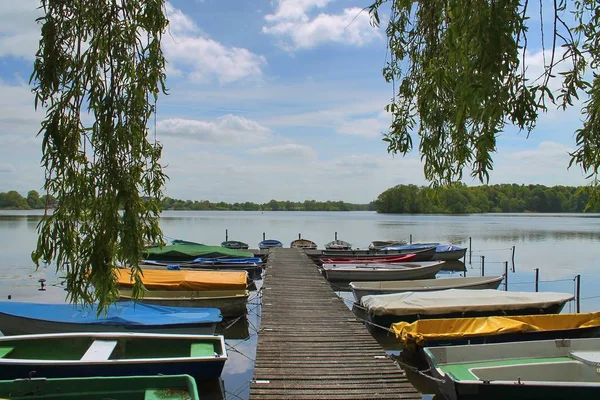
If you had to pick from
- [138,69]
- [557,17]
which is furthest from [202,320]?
[557,17]

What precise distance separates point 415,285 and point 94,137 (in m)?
14.0

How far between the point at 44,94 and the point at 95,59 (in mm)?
610

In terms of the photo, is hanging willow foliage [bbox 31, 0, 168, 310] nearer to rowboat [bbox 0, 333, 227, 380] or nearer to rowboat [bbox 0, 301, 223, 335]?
rowboat [bbox 0, 333, 227, 380]

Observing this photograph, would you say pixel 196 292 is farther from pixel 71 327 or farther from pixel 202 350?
pixel 202 350

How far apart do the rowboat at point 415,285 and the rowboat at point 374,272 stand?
4.03 meters

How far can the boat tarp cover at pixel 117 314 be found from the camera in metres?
10.8

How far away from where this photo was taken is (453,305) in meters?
12.8

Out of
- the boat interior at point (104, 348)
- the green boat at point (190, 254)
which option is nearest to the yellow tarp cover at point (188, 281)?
the boat interior at point (104, 348)

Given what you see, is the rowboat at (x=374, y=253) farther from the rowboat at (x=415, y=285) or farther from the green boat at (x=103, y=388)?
the green boat at (x=103, y=388)

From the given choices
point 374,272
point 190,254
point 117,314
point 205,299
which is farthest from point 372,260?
point 117,314

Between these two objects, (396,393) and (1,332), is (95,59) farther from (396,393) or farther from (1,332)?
(1,332)

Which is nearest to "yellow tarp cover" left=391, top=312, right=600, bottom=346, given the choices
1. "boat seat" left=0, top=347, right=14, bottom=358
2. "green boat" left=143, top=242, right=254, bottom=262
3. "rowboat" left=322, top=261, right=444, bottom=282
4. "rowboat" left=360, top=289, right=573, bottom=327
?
"rowboat" left=360, top=289, right=573, bottom=327

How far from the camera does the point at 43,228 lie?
482cm

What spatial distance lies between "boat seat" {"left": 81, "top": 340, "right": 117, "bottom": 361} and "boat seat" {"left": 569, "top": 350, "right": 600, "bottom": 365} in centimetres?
841
